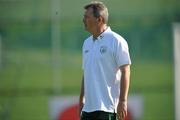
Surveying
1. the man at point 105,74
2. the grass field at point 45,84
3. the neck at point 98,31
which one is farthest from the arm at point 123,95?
the grass field at point 45,84

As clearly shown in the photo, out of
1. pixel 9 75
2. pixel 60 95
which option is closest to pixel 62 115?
pixel 60 95

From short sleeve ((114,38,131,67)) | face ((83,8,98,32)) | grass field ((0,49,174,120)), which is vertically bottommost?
grass field ((0,49,174,120))

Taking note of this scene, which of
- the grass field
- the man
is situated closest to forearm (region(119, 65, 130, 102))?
the man

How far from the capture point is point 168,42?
849cm

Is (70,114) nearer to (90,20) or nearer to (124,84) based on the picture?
(90,20)

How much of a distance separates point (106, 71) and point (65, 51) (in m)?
4.03

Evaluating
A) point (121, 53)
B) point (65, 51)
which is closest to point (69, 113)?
point (65, 51)

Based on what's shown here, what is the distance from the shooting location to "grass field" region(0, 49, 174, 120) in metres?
8.41

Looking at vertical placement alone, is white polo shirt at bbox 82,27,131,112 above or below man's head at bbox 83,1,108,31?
below

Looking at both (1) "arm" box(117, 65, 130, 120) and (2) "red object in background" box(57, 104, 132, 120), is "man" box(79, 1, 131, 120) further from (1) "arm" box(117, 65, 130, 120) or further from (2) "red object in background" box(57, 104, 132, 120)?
(2) "red object in background" box(57, 104, 132, 120)

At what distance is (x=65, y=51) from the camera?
8.57 metres

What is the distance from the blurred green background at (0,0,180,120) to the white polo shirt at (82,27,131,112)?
3794 millimetres

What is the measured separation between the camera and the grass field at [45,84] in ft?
27.6

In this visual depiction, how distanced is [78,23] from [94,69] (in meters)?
4.00
